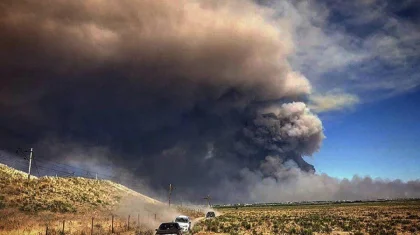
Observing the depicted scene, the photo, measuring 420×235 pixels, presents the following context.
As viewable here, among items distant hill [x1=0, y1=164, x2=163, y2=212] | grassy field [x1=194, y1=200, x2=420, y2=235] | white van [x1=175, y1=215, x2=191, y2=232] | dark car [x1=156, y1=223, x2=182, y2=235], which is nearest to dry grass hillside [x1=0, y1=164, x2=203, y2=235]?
distant hill [x1=0, y1=164, x2=163, y2=212]

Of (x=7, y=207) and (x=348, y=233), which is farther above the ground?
(x=7, y=207)

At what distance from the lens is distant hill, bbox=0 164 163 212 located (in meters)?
60.1

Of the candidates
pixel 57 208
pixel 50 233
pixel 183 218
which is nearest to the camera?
pixel 50 233

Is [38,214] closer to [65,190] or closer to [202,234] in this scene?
[65,190]

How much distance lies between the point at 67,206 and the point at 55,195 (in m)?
7.21

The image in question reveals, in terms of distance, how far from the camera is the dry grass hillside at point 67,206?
44.1 m

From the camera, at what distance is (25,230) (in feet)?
112

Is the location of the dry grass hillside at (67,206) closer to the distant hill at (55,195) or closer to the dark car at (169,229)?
the distant hill at (55,195)

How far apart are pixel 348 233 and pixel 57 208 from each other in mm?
49033

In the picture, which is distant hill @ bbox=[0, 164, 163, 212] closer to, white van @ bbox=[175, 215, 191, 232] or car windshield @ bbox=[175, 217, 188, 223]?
car windshield @ bbox=[175, 217, 188, 223]

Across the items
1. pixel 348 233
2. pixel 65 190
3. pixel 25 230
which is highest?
pixel 65 190

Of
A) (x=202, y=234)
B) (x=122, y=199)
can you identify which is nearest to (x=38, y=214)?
(x=202, y=234)

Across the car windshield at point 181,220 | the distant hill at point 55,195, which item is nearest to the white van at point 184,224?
the car windshield at point 181,220

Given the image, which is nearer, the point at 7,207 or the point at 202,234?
the point at 202,234
